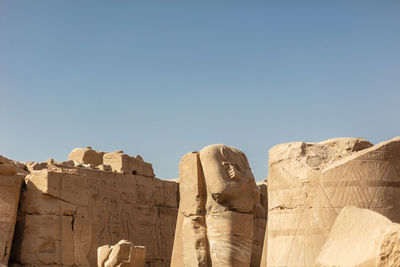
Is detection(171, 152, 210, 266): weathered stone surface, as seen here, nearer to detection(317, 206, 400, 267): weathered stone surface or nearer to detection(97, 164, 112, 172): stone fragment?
detection(317, 206, 400, 267): weathered stone surface

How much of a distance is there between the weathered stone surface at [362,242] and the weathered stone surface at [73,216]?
7.46 meters

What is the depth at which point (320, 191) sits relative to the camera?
6.53 m

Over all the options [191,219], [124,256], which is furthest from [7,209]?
[191,219]

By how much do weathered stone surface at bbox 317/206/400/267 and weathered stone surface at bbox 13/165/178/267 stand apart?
24.5ft

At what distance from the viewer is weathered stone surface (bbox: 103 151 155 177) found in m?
14.9

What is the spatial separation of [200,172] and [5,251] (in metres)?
4.15

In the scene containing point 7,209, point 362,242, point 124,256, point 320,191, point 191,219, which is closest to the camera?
point 362,242

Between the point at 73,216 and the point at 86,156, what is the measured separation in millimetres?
4086

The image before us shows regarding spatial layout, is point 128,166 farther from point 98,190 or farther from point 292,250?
point 292,250

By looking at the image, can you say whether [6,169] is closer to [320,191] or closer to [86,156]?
[86,156]

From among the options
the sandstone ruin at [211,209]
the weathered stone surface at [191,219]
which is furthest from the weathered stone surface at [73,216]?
the weathered stone surface at [191,219]

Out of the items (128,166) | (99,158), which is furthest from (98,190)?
(99,158)

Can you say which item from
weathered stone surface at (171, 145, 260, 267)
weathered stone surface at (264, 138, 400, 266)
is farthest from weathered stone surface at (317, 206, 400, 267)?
weathered stone surface at (171, 145, 260, 267)

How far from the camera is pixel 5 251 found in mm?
11266
